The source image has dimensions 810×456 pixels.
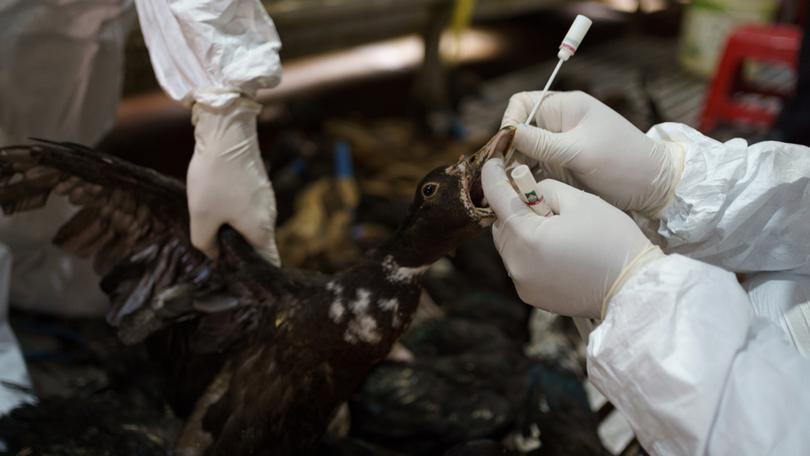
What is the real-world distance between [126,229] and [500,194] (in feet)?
2.50

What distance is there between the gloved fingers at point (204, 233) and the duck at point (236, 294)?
18 millimetres

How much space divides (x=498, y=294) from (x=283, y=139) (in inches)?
43.9

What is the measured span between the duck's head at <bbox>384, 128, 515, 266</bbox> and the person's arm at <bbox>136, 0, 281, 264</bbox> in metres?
0.31

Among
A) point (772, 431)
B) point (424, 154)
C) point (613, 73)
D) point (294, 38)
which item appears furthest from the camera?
point (613, 73)

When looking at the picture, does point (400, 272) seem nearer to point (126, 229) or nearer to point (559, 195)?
point (559, 195)

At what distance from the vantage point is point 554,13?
166 inches

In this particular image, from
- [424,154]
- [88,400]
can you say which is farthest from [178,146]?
[88,400]

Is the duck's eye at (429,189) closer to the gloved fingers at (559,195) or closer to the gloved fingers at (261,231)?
the gloved fingers at (559,195)

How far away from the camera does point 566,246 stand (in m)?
0.88

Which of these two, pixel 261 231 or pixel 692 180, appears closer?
pixel 692 180

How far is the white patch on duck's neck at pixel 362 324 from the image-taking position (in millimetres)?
1111

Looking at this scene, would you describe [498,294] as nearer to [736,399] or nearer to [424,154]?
[424,154]

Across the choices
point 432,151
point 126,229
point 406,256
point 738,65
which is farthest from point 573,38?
point 738,65

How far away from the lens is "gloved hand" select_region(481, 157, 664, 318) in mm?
873
